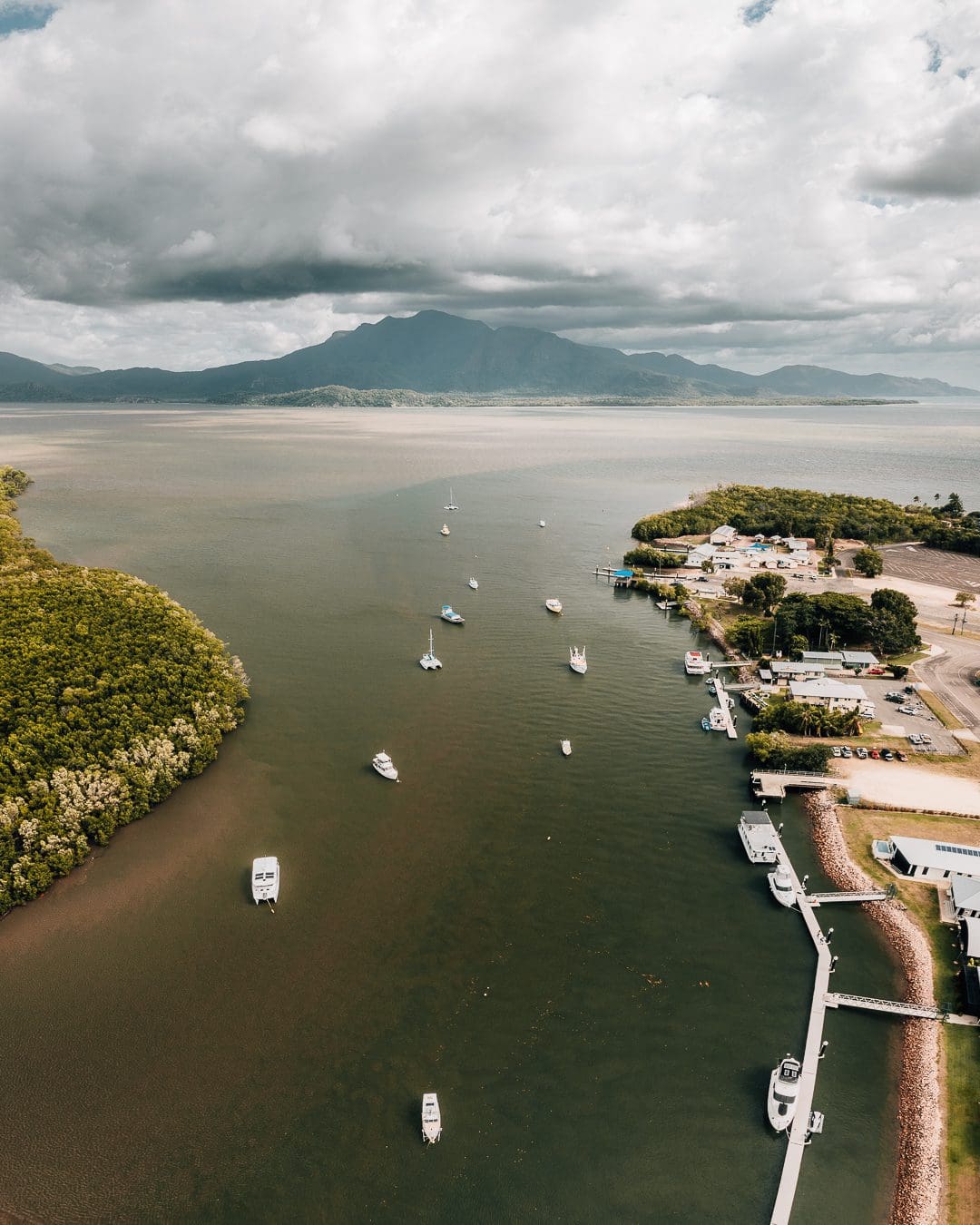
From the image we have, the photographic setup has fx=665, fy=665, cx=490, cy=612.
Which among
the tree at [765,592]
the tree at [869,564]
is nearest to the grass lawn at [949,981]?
the tree at [765,592]

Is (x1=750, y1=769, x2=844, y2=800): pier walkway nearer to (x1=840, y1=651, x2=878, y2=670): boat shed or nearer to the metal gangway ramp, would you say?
the metal gangway ramp

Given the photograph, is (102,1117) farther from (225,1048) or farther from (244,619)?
(244,619)

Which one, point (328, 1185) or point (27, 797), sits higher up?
point (27, 797)

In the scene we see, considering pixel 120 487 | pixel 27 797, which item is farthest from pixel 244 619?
pixel 120 487

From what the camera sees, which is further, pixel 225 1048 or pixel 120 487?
pixel 120 487

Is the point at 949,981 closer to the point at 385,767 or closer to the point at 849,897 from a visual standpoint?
the point at 849,897

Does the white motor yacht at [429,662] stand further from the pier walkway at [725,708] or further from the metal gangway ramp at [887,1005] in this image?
the metal gangway ramp at [887,1005]
